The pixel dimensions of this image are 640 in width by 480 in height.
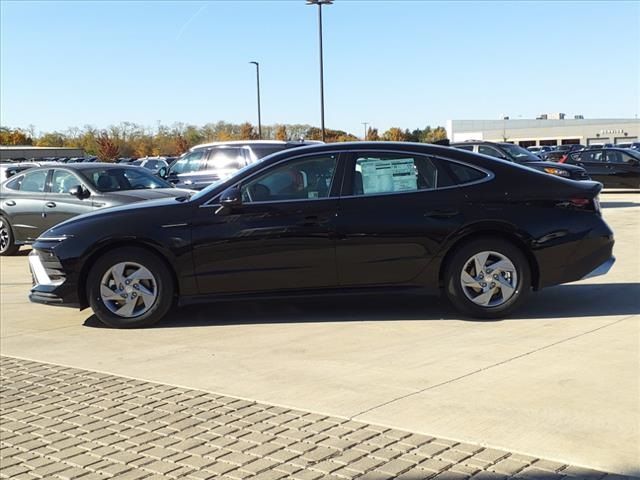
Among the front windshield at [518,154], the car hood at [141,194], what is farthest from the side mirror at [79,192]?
the front windshield at [518,154]

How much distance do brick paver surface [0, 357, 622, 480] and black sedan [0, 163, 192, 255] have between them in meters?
6.84

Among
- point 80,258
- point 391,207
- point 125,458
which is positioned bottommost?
point 125,458

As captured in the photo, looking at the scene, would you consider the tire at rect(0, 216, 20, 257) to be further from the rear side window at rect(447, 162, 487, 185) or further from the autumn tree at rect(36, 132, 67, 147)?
the autumn tree at rect(36, 132, 67, 147)

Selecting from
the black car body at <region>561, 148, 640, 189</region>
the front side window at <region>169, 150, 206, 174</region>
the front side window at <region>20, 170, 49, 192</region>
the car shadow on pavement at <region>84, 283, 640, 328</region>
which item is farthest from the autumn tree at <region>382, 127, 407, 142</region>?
the car shadow on pavement at <region>84, 283, 640, 328</region>

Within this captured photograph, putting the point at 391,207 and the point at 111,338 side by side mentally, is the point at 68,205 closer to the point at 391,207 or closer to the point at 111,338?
the point at 111,338

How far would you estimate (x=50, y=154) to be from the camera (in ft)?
283

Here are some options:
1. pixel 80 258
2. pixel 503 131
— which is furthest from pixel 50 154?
pixel 80 258

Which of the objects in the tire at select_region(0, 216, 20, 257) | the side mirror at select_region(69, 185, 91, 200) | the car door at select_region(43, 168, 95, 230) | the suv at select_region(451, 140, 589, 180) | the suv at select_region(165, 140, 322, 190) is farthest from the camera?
the suv at select_region(451, 140, 589, 180)

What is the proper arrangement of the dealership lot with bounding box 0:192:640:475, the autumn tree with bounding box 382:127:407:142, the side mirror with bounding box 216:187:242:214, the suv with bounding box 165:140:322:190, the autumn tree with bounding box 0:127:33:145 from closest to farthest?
the dealership lot with bounding box 0:192:640:475
the side mirror with bounding box 216:187:242:214
the suv with bounding box 165:140:322:190
the autumn tree with bounding box 382:127:407:142
the autumn tree with bounding box 0:127:33:145

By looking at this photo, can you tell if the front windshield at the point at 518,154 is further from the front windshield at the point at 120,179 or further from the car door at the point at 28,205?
the car door at the point at 28,205

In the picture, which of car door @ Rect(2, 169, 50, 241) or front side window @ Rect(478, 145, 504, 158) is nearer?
car door @ Rect(2, 169, 50, 241)

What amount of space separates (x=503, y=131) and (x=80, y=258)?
120578 millimetres

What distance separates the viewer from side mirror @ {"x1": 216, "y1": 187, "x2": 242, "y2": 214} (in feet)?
21.1

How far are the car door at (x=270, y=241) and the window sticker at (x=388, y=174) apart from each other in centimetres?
30
